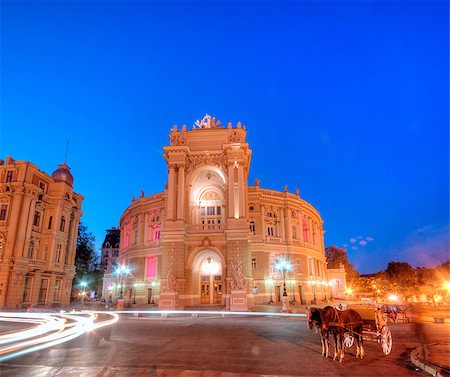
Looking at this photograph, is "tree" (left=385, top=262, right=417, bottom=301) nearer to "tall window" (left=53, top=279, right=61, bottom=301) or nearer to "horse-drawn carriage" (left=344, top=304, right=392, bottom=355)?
"tall window" (left=53, top=279, right=61, bottom=301)

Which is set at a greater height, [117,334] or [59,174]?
[59,174]

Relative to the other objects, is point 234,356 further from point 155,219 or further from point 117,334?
point 155,219

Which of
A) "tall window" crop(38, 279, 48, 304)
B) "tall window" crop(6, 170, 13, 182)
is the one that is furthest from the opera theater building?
"tall window" crop(6, 170, 13, 182)

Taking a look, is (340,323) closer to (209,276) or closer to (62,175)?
(209,276)

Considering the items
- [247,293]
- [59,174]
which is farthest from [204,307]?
[59,174]

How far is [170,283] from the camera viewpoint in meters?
37.0

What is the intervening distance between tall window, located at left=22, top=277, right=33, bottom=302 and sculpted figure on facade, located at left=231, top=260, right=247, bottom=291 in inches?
1031

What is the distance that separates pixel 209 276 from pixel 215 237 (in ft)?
17.4

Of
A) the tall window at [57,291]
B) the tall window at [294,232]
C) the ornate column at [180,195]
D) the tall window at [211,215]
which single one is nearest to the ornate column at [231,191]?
the tall window at [211,215]

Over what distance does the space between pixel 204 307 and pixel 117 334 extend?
2036cm

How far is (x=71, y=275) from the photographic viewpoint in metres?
48.8

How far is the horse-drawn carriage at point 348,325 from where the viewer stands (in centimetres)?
1042

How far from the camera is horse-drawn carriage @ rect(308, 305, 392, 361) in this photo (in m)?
10.4

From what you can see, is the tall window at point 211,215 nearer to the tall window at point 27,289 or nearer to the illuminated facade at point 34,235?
the illuminated facade at point 34,235
